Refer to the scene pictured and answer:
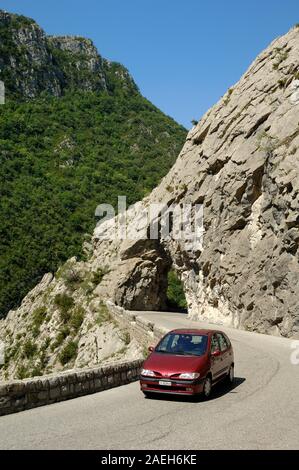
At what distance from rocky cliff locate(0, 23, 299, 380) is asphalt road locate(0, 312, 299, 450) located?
13.5 metres

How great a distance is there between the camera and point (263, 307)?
26172 mm

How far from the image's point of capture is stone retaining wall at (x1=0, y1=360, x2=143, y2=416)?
30.3 feet

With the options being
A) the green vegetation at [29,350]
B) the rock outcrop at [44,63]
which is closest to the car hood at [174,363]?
the green vegetation at [29,350]

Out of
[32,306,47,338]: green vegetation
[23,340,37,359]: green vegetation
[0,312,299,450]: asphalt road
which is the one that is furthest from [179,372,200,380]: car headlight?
[32,306,47,338]: green vegetation

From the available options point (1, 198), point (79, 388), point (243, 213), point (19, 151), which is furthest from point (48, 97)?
point (79, 388)

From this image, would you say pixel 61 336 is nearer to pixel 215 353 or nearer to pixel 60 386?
pixel 60 386

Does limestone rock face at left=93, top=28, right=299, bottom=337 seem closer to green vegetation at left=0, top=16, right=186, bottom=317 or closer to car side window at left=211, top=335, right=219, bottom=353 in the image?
car side window at left=211, top=335, right=219, bottom=353

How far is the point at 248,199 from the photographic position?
96.7 feet

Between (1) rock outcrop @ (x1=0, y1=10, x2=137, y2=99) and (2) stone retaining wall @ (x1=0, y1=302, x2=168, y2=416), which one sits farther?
(1) rock outcrop @ (x1=0, y1=10, x2=137, y2=99)

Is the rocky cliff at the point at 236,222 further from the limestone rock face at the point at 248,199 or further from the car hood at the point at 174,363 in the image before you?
the car hood at the point at 174,363

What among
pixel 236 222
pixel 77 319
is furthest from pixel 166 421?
pixel 77 319

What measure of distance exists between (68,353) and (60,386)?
27740 millimetres

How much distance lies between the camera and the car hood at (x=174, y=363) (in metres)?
10.4

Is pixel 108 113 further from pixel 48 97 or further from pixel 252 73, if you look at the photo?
pixel 252 73
